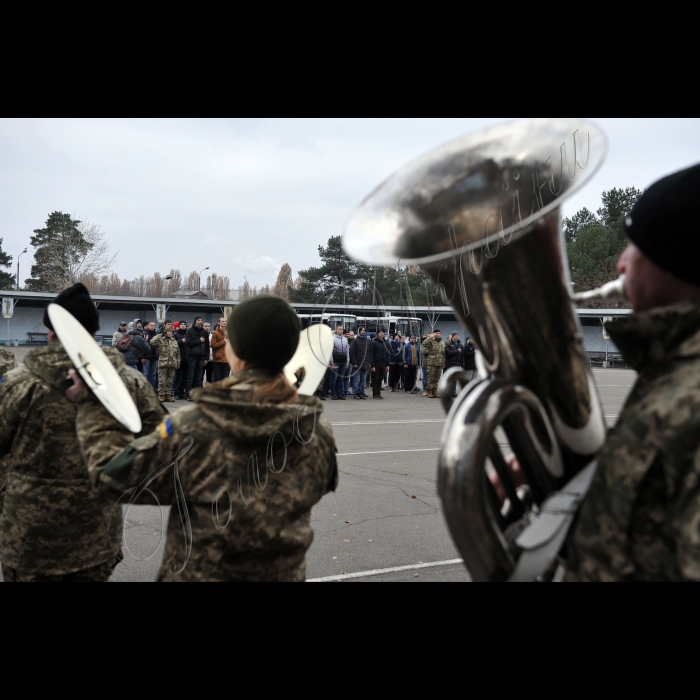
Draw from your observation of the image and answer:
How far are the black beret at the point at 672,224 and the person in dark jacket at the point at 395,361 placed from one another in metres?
15.5

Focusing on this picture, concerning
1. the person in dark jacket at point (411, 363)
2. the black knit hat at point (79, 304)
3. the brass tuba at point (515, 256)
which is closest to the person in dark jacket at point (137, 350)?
the person in dark jacket at point (411, 363)

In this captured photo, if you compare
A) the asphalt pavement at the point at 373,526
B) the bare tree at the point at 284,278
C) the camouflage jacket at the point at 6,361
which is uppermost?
the bare tree at the point at 284,278

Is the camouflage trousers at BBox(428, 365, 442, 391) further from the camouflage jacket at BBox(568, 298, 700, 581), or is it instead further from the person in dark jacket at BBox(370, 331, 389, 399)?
the camouflage jacket at BBox(568, 298, 700, 581)

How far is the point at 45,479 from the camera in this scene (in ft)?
8.15

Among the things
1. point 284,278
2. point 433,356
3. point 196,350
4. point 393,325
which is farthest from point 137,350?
point 393,325

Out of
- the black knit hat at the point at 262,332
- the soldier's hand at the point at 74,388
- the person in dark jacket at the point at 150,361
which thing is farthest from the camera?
the person in dark jacket at the point at 150,361

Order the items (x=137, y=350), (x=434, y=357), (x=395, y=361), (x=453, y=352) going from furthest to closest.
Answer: (x=395, y=361), (x=453, y=352), (x=434, y=357), (x=137, y=350)

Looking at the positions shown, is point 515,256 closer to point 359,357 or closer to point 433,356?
point 359,357

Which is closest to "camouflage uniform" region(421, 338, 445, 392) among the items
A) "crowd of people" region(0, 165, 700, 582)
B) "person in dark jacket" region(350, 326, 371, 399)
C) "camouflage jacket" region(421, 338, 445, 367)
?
"camouflage jacket" region(421, 338, 445, 367)

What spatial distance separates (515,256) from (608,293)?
22cm

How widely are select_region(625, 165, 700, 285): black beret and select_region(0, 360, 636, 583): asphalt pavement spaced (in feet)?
6.82

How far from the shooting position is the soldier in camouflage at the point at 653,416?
101 cm

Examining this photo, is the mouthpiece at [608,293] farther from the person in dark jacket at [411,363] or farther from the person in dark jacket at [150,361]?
the person in dark jacket at [411,363]

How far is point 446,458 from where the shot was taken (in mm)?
1201
